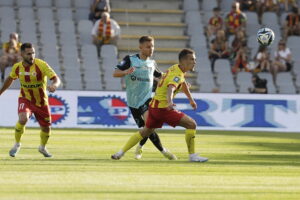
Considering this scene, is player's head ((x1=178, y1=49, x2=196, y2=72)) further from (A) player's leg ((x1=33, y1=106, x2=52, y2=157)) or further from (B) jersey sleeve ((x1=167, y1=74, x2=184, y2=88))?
(A) player's leg ((x1=33, y1=106, x2=52, y2=157))

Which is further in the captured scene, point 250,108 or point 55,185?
point 250,108

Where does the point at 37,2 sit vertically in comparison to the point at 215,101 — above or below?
above

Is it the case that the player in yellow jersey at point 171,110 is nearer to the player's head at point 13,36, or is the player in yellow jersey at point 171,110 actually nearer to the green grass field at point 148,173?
the green grass field at point 148,173

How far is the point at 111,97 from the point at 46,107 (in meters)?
11.8

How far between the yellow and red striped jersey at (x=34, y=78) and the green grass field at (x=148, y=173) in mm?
979

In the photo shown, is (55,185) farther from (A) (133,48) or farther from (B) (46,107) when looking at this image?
(A) (133,48)

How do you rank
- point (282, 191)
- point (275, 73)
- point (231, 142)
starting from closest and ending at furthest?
point (282, 191) → point (231, 142) → point (275, 73)

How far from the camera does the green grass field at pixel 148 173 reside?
11172 millimetres

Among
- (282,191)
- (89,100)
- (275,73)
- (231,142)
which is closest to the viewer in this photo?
(282,191)

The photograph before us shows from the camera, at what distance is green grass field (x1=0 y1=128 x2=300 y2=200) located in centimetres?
1117

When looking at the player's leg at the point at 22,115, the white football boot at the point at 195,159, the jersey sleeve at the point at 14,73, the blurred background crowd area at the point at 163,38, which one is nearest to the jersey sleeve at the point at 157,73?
the white football boot at the point at 195,159

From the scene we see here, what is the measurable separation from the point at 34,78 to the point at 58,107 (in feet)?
38.2

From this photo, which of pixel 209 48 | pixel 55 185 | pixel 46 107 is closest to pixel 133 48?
pixel 209 48

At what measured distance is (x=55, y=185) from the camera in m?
11.8
